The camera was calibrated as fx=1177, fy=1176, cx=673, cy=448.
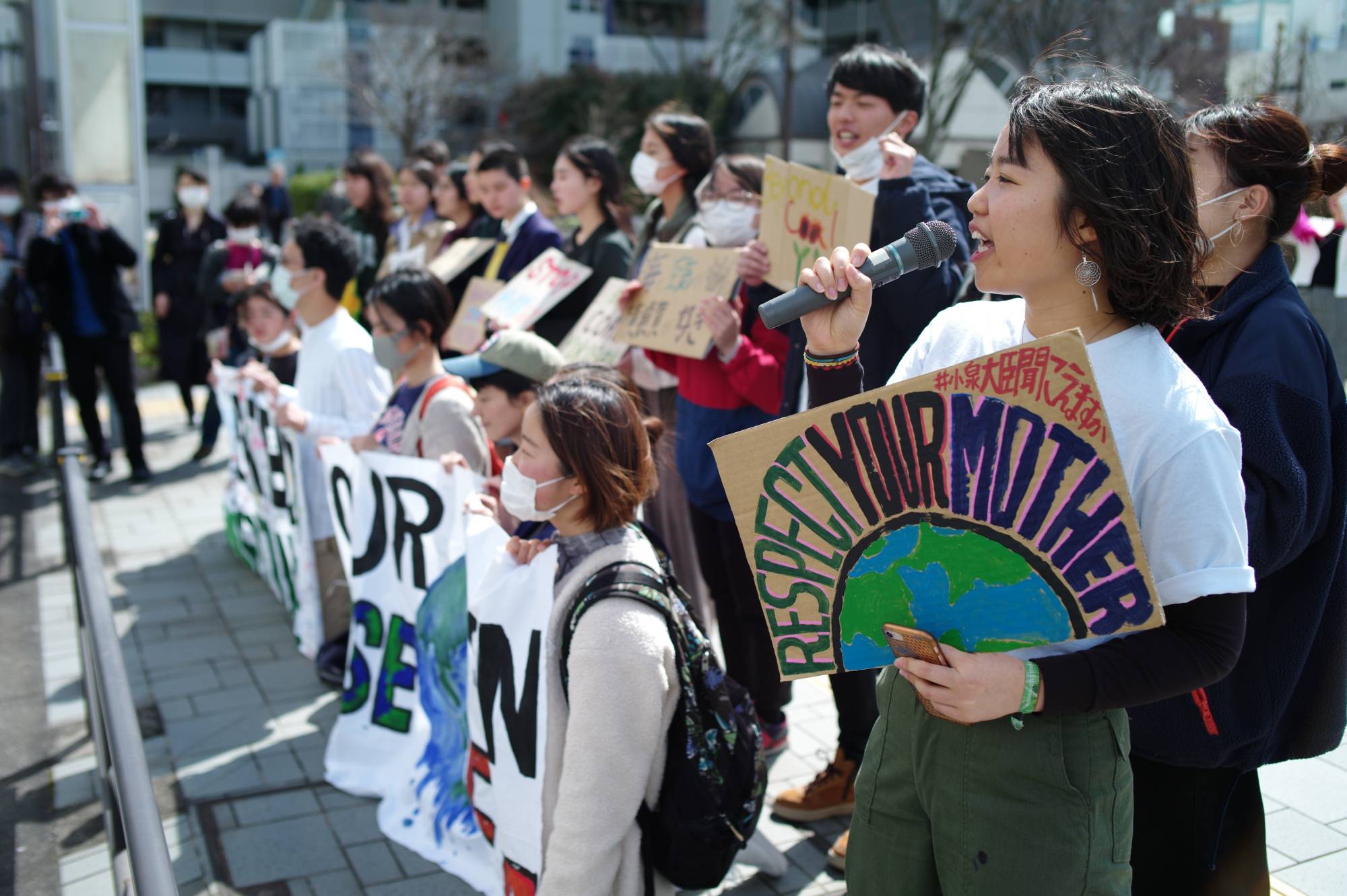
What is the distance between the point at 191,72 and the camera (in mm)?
47312

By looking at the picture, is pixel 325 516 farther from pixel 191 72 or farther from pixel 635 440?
pixel 191 72

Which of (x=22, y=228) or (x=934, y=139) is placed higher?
(x=934, y=139)

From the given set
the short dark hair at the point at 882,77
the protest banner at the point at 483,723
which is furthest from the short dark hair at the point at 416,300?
the short dark hair at the point at 882,77

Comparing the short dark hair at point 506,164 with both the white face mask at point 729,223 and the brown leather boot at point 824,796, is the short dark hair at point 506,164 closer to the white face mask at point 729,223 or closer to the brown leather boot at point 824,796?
the white face mask at point 729,223

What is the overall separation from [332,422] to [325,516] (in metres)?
0.43

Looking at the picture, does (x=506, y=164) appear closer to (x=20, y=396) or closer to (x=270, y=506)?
(x=270, y=506)

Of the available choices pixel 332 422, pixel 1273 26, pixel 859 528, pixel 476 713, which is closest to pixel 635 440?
pixel 476 713

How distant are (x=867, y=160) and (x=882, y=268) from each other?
1912 millimetres

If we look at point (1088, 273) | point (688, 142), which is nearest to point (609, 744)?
point (1088, 273)

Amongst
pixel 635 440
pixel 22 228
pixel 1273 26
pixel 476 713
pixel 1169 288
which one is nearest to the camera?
pixel 1169 288

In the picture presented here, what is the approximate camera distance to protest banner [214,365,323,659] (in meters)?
5.08

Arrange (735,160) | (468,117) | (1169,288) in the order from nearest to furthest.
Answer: (1169,288) → (735,160) → (468,117)

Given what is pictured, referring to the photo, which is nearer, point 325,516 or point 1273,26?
point 325,516

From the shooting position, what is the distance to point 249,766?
4.27 meters
